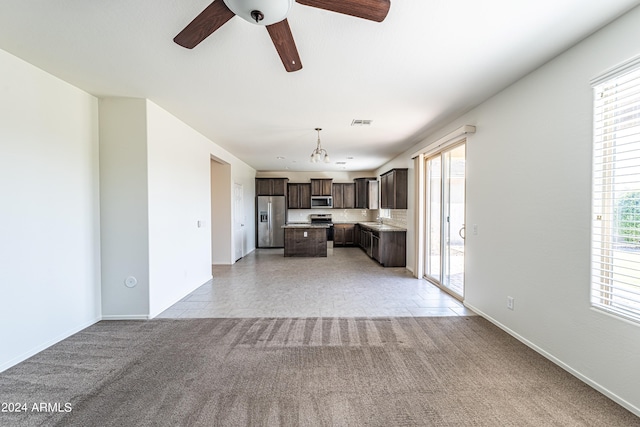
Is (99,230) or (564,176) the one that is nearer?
(564,176)

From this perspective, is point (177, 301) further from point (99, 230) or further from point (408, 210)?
point (408, 210)

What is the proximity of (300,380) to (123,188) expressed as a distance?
291 cm

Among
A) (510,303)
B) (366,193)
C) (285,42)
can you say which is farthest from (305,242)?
(285,42)

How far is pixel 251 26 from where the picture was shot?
6.10ft

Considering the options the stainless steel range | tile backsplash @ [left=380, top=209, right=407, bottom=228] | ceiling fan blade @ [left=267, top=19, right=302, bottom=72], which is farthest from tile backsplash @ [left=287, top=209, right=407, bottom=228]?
ceiling fan blade @ [left=267, top=19, right=302, bottom=72]

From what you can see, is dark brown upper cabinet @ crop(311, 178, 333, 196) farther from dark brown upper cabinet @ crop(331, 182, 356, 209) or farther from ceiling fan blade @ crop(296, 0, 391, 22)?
ceiling fan blade @ crop(296, 0, 391, 22)

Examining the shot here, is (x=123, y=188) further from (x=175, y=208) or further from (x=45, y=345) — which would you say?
(x=45, y=345)

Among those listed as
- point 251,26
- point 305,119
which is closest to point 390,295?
point 305,119

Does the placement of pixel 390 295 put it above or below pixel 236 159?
A: below

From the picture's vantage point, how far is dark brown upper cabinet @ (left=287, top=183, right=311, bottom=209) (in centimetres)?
906

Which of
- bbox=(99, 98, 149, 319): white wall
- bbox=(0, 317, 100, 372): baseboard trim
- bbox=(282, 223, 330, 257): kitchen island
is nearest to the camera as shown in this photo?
bbox=(0, 317, 100, 372): baseboard trim

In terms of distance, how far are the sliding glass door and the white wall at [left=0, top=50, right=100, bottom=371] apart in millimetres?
4774

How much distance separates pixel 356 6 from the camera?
1.37 m

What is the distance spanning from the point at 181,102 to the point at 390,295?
12.7 ft
